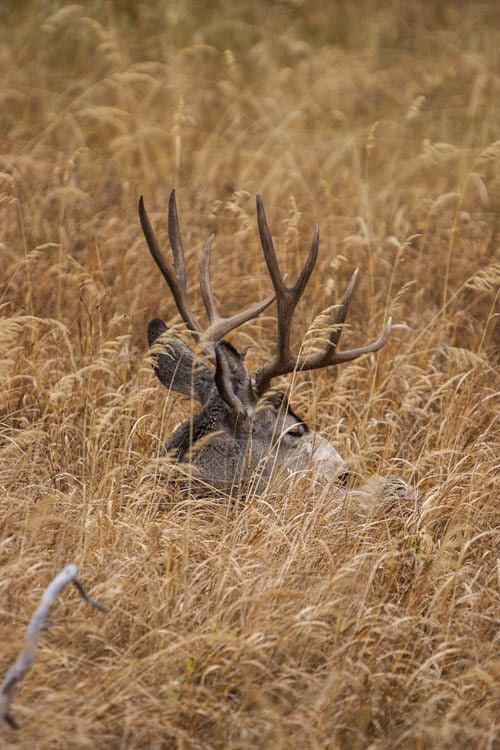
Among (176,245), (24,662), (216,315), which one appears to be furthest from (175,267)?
(24,662)

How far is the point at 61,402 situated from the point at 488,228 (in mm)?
4157

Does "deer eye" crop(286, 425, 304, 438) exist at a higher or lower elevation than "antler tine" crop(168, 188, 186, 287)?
lower

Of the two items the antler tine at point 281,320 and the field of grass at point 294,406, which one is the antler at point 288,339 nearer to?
the antler tine at point 281,320

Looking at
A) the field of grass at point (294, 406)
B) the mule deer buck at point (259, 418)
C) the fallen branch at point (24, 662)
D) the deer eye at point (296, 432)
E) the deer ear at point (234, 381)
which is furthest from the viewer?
the deer eye at point (296, 432)

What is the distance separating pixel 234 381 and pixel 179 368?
0.47 metres

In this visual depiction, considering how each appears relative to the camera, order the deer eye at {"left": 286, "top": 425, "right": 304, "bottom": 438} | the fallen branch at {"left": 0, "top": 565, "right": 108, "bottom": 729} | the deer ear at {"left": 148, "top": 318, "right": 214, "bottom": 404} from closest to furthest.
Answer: the fallen branch at {"left": 0, "top": 565, "right": 108, "bottom": 729} → the deer eye at {"left": 286, "top": 425, "right": 304, "bottom": 438} → the deer ear at {"left": 148, "top": 318, "right": 214, "bottom": 404}

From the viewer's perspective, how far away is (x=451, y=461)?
4832 millimetres

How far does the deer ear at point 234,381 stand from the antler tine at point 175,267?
0.37 metres

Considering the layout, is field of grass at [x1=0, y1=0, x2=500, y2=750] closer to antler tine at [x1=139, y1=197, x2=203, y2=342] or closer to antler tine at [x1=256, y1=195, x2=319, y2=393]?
antler tine at [x1=139, y1=197, x2=203, y2=342]

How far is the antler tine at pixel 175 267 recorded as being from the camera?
472 cm

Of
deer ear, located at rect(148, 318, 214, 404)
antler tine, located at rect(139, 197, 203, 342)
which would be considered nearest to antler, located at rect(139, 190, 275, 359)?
antler tine, located at rect(139, 197, 203, 342)

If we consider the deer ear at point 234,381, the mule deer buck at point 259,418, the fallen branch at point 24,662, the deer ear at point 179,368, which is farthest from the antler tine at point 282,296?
the fallen branch at point 24,662

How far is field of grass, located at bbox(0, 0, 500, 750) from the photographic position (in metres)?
3.13

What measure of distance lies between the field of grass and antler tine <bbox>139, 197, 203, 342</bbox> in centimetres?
34
